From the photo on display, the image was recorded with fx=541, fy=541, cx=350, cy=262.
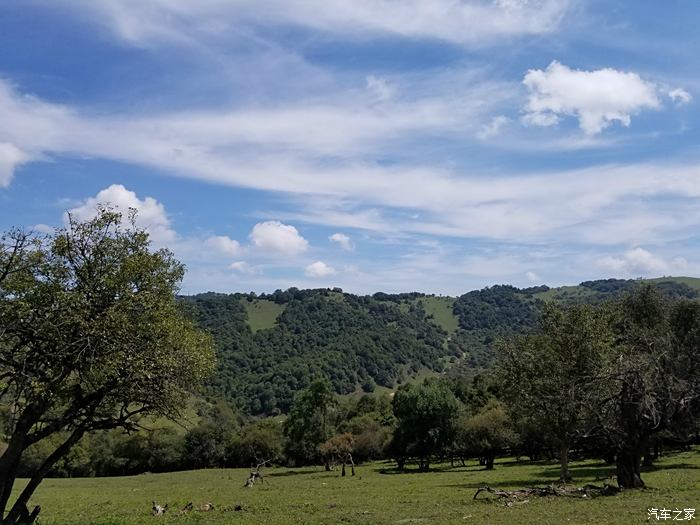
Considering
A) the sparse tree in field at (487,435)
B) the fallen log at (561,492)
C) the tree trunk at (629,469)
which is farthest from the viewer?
the sparse tree in field at (487,435)

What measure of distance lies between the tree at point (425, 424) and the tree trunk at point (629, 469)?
185ft

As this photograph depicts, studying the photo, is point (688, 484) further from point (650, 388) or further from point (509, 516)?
point (509, 516)

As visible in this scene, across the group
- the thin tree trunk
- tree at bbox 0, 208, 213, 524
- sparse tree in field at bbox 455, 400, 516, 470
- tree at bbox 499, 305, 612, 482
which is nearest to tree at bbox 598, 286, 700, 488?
tree at bbox 499, 305, 612, 482

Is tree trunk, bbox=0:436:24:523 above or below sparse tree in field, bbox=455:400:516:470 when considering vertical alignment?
above

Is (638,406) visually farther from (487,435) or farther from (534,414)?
(487,435)

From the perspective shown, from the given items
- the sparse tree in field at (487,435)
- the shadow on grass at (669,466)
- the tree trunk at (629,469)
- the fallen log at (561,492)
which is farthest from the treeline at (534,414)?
Answer: the shadow on grass at (669,466)

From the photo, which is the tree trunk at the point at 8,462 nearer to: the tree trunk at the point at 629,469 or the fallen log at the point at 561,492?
the fallen log at the point at 561,492

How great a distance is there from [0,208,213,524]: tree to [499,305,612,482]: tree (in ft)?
115

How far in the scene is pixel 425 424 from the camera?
9125 centimetres

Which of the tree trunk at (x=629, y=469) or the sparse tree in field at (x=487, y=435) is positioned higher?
the tree trunk at (x=629, y=469)

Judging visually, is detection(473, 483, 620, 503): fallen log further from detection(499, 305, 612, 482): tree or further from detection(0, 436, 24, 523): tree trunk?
detection(0, 436, 24, 523): tree trunk

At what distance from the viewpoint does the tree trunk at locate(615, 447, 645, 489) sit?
3400 centimetres

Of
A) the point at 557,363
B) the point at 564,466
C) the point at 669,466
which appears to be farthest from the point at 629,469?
the point at 669,466

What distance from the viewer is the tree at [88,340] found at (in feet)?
65.9
